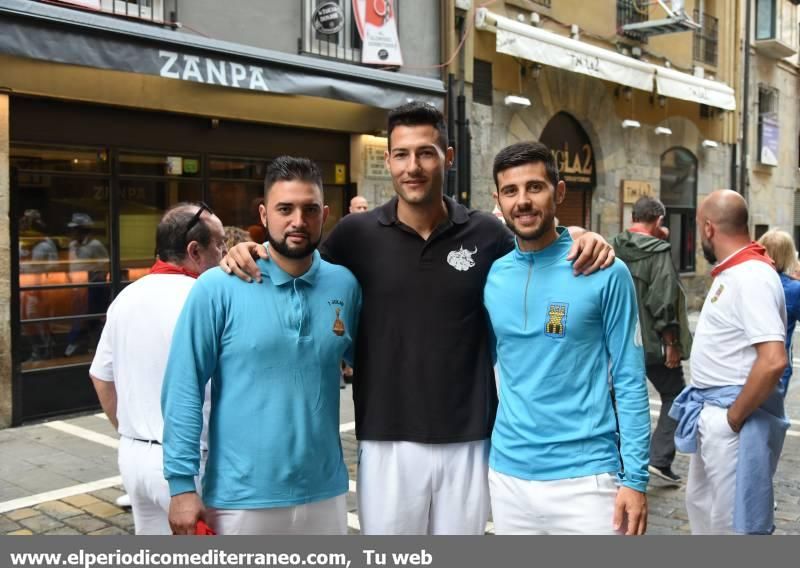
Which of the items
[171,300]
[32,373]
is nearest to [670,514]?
[171,300]

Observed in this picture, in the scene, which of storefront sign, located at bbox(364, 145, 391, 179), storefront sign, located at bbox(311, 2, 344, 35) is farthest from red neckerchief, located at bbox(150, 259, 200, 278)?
storefront sign, located at bbox(364, 145, 391, 179)

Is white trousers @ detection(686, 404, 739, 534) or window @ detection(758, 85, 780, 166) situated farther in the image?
window @ detection(758, 85, 780, 166)

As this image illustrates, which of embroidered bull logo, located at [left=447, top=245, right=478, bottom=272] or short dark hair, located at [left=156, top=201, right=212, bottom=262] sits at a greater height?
short dark hair, located at [left=156, top=201, right=212, bottom=262]

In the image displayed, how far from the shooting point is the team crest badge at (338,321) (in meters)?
2.81

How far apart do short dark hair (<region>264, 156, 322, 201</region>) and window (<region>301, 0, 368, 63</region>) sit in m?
7.66

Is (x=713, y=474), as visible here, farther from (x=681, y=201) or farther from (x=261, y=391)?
(x=681, y=201)

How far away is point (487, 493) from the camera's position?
121 inches

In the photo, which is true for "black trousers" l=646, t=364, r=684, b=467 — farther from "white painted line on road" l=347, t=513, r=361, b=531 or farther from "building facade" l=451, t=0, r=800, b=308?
"building facade" l=451, t=0, r=800, b=308

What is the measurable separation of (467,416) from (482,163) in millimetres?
10095

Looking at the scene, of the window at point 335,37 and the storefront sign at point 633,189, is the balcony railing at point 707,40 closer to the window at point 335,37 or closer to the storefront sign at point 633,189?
the storefront sign at point 633,189

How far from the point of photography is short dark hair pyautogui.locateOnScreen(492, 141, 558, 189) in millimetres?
2895

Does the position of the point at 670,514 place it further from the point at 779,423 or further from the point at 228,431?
the point at 228,431

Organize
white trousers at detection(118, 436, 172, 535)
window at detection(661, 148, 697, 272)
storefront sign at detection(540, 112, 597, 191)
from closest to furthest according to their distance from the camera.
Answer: white trousers at detection(118, 436, 172, 535) < storefront sign at detection(540, 112, 597, 191) < window at detection(661, 148, 697, 272)

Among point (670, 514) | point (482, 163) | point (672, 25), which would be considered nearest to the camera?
point (670, 514)
